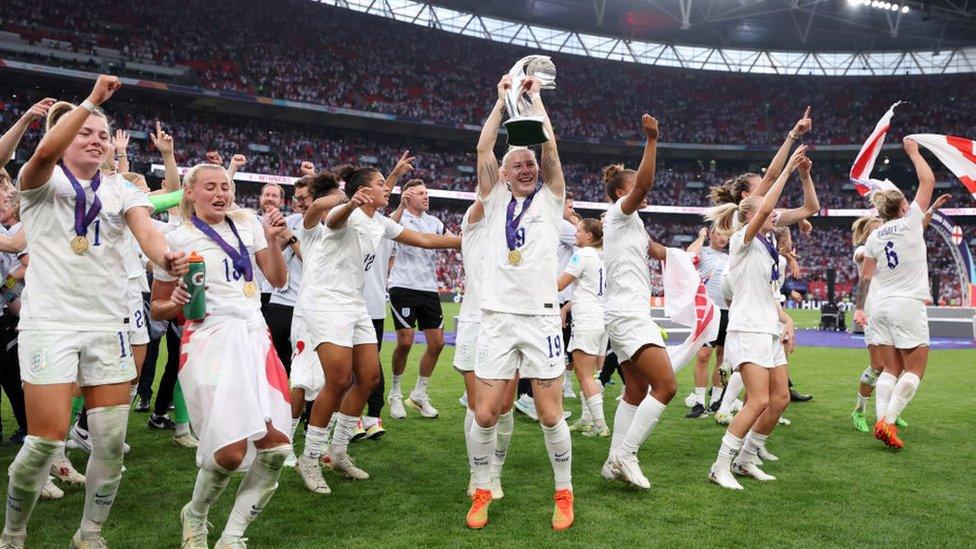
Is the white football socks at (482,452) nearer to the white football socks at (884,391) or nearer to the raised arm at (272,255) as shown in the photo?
the raised arm at (272,255)

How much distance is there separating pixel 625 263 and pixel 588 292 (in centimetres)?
183

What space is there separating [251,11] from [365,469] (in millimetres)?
44795

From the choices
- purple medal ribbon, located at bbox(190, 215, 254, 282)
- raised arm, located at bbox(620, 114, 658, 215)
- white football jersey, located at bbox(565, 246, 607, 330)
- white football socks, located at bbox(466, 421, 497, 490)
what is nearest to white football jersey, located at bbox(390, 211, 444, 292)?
white football jersey, located at bbox(565, 246, 607, 330)

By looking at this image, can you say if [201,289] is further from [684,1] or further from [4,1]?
[684,1]

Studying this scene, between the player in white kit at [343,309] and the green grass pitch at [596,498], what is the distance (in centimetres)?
36

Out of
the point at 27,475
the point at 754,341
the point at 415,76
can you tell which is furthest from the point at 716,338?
the point at 415,76

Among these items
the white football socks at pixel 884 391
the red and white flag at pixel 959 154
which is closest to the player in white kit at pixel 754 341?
the white football socks at pixel 884 391

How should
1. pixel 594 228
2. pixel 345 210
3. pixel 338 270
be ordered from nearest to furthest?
1. pixel 345 210
2. pixel 338 270
3. pixel 594 228

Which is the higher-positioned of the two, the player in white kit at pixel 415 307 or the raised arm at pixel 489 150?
the raised arm at pixel 489 150

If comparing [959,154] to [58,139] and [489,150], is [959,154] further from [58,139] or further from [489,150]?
[58,139]

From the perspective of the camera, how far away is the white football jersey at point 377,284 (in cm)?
718

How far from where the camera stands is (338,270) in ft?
17.5

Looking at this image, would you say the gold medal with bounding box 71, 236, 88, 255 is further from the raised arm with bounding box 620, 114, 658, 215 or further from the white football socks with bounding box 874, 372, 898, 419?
the white football socks with bounding box 874, 372, 898, 419

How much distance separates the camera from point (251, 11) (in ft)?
146
